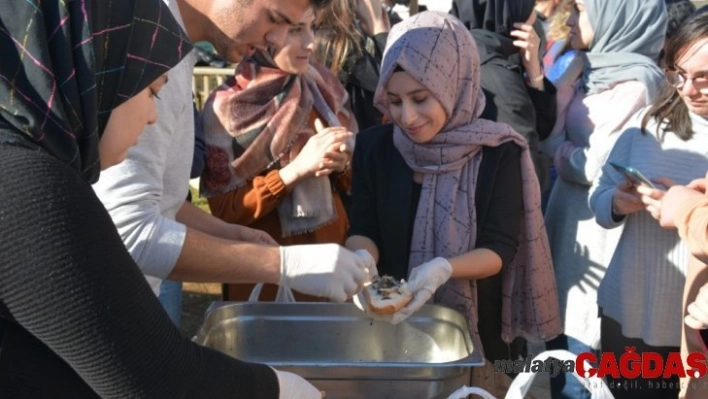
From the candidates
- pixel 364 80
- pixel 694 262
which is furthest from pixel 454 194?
pixel 364 80

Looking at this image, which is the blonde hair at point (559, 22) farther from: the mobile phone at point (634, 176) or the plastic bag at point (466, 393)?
the plastic bag at point (466, 393)

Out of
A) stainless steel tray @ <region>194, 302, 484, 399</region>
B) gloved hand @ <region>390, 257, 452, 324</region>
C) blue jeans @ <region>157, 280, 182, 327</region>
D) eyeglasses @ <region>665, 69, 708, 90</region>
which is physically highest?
eyeglasses @ <region>665, 69, 708, 90</region>

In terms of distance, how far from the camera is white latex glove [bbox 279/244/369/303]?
4.93 feet

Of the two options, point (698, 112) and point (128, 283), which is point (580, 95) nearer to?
point (698, 112)

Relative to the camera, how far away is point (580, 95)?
112 inches

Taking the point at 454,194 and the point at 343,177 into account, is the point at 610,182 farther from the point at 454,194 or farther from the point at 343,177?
the point at 343,177

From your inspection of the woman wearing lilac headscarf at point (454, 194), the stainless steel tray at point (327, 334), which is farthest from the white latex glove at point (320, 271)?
the woman wearing lilac headscarf at point (454, 194)

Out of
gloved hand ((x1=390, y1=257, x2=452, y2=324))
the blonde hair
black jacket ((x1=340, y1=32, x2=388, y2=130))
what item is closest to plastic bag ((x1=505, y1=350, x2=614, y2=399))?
gloved hand ((x1=390, y1=257, x2=452, y2=324))

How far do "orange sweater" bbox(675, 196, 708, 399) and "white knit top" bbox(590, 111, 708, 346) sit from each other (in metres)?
0.20

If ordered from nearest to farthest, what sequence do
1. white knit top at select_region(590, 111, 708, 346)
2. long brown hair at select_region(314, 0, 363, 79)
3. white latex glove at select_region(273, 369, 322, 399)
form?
1. white latex glove at select_region(273, 369, 322, 399)
2. white knit top at select_region(590, 111, 708, 346)
3. long brown hair at select_region(314, 0, 363, 79)

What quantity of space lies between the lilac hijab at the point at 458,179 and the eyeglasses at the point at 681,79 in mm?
442

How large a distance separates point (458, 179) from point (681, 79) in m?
0.66

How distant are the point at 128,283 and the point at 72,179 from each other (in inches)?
5.8

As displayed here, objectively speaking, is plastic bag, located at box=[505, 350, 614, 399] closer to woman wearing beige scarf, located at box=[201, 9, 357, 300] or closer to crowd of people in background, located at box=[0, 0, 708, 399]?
crowd of people in background, located at box=[0, 0, 708, 399]
